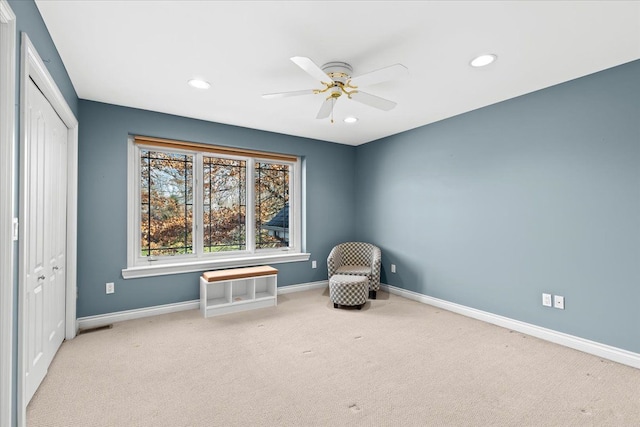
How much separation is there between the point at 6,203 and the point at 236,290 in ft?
9.90

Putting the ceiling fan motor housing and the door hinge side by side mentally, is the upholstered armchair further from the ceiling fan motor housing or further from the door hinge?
the door hinge

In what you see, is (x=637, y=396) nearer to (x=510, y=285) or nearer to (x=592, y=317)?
(x=592, y=317)

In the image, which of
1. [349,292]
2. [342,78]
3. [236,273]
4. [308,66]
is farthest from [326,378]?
[342,78]

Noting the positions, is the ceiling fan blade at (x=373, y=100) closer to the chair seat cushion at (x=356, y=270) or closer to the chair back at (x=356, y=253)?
the chair seat cushion at (x=356, y=270)

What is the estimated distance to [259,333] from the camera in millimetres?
3150

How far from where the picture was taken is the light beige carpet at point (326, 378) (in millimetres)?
1880

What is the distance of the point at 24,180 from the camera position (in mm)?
1622

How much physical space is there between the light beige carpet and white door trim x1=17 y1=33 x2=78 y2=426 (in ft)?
1.27

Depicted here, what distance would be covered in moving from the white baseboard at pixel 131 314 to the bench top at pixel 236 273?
1.48 ft

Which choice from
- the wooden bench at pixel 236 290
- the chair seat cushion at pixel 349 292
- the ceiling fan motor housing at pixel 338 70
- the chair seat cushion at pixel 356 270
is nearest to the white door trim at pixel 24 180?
the wooden bench at pixel 236 290

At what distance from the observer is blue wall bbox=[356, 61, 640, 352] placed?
255cm

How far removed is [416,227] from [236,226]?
255 centimetres

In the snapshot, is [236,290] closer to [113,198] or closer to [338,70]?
[113,198]

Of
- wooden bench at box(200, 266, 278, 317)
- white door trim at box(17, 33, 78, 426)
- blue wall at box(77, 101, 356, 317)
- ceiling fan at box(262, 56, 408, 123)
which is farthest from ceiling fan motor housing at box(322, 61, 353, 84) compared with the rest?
wooden bench at box(200, 266, 278, 317)
